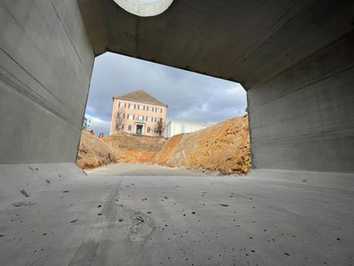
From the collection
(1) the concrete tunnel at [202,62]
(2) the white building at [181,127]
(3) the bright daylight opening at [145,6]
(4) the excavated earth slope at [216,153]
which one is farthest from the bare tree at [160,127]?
(3) the bright daylight opening at [145,6]

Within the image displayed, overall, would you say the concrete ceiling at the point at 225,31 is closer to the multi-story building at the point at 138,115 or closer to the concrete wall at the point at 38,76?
the concrete wall at the point at 38,76

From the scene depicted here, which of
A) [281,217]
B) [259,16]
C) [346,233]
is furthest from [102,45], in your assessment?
[346,233]

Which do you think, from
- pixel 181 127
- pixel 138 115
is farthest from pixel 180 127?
pixel 138 115

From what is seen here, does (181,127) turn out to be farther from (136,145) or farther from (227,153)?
(227,153)

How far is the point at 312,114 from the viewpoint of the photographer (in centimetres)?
293

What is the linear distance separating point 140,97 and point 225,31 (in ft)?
93.5

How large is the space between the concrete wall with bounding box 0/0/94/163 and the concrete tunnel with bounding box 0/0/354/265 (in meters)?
0.01

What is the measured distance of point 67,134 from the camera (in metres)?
2.65

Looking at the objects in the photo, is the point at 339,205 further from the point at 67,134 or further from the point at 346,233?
the point at 67,134

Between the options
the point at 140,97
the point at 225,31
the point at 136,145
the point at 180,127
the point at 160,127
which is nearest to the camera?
the point at 225,31

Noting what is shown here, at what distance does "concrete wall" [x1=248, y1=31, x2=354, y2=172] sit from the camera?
2459 mm

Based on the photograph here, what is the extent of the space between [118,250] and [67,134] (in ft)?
8.78

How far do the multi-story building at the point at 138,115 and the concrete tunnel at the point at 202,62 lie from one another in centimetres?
2427

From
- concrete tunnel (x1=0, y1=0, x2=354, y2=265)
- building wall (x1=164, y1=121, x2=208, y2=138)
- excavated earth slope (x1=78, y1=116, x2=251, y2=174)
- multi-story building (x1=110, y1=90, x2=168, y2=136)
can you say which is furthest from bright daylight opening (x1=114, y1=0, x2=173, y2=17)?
multi-story building (x1=110, y1=90, x2=168, y2=136)
